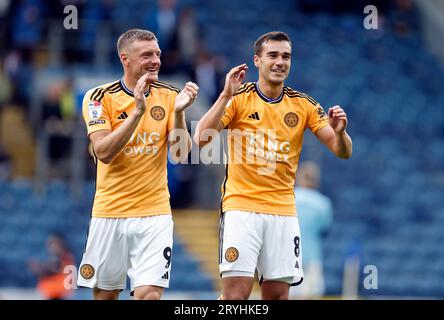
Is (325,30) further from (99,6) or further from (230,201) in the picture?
(230,201)

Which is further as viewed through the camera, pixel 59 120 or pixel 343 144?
pixel 59 120

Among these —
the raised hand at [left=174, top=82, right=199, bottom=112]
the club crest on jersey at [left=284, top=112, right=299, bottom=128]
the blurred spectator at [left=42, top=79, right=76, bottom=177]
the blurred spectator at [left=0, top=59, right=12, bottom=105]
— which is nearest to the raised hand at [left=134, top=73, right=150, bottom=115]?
the raised hand at [left=174, top=82, right=199, bottom=112]

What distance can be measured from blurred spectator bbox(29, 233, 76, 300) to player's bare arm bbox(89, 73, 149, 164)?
5.92 m

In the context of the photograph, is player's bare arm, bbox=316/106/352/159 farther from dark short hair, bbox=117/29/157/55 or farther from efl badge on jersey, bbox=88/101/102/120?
efl badge on jersey, bbox=88/101/102/120

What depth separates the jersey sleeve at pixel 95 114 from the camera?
9.59 m

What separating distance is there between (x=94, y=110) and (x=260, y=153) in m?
1.40

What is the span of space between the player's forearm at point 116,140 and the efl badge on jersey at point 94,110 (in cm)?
29

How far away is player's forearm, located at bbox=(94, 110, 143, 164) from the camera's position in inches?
363

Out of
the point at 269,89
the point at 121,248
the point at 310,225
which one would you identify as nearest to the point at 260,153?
the point at 269,89

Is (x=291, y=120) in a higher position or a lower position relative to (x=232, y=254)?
higher

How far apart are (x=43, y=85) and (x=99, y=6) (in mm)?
2451

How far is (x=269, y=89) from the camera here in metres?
9.88

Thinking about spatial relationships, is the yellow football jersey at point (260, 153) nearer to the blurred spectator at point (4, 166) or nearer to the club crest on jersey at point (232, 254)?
the club crest on jersey at point (232, 254)

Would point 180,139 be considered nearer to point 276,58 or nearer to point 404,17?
point 276,58
